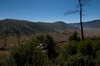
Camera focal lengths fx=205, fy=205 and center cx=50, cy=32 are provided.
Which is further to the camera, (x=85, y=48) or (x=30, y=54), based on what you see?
(x=85, y=48)

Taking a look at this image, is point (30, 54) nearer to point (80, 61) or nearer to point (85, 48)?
point (80, 61)

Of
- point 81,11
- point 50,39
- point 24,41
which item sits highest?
point 81,11

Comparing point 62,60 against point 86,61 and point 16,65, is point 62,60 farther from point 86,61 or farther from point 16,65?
point 16,65

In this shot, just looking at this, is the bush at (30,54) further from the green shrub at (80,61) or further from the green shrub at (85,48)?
the green shrub at (85,48)

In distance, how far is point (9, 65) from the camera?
9.51 metres

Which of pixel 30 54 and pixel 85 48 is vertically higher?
pixel 30 54

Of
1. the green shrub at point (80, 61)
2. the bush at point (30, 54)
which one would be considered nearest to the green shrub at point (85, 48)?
the green shrub at point (80, 61)

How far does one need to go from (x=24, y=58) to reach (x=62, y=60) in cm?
364

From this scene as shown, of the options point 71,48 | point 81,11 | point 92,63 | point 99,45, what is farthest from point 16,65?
point 81,11

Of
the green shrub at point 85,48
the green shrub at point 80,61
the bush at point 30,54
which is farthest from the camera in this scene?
the green shrub at point 85,48

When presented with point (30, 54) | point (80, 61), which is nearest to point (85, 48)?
point (80, 61)

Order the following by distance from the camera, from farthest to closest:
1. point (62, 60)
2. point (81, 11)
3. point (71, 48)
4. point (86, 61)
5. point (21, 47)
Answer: point (81, 11)
point (71, 48)
point (62, 60)
point (86, 61)
point (21, 47)

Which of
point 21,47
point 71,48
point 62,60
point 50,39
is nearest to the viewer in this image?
point 21,47

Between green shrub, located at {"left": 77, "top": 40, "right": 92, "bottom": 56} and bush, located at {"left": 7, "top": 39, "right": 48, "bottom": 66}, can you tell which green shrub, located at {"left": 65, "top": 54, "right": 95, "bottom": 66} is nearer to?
bush, located at {"left": 7, "top": 39, "right": 48, "bottom": 66}
